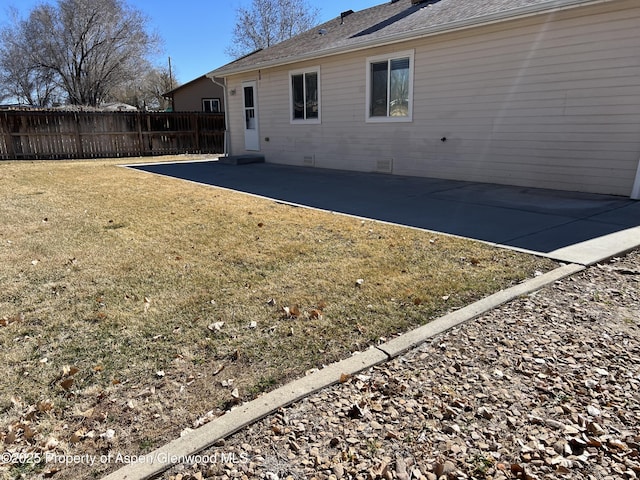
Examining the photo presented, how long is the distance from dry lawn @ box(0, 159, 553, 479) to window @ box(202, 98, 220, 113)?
2598cm

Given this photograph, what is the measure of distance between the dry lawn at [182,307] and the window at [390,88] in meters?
5.21

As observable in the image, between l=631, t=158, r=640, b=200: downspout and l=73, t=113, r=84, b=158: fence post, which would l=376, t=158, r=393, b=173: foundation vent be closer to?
l=631, t=158, r=640, b=200: downspout

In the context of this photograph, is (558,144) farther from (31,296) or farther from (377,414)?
(31,296)

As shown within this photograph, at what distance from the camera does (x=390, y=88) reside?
10.5 m

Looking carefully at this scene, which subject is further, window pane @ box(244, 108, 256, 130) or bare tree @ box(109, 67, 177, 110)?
bare tree @ box(109, 67, 177, 110)

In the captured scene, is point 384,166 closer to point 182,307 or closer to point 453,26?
point 453,26

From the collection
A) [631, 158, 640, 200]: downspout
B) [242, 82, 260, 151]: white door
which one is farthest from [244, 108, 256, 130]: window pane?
[631, 158, 640, 200]: downspout

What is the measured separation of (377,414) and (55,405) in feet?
5.40

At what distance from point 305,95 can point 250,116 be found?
3184 mm

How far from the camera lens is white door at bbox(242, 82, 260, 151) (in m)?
14.9

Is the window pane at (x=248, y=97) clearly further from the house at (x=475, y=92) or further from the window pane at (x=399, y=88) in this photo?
the window pane at (x=399, y=88)

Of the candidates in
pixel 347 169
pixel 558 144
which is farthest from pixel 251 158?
pixel 558 144

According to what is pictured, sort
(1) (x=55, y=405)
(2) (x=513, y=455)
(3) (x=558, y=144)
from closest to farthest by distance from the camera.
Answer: (2) (x=513, y=455), (1) (x=55, y=405), (3) (x=558, y=144)

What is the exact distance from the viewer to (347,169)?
1205 cm
